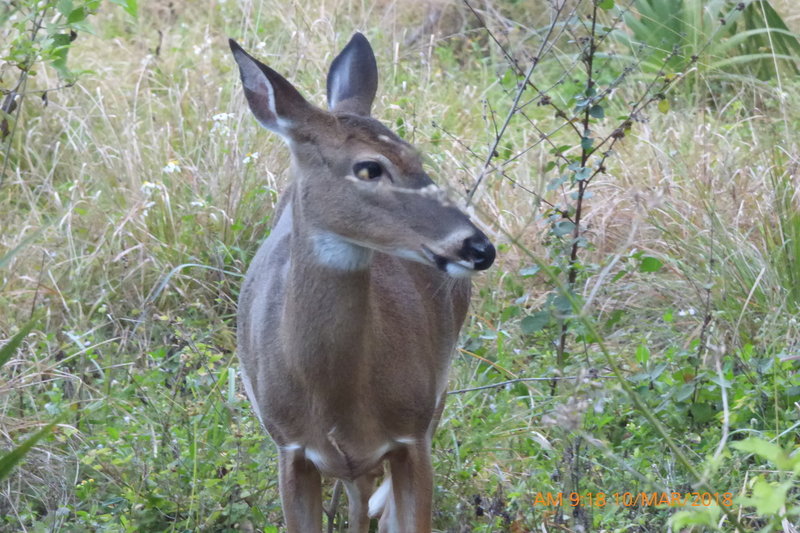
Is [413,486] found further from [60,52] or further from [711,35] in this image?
[711,35]

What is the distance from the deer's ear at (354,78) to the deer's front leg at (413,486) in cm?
121

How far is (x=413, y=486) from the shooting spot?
424cm

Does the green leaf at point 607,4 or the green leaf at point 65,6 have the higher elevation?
the green leaf at point 607,4

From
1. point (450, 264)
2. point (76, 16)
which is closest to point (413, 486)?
point (450, 264)

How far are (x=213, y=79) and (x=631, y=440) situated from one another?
14.8 feet

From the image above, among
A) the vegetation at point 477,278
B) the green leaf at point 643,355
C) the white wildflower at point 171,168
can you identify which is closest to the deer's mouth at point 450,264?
the vegetation at point 477,278

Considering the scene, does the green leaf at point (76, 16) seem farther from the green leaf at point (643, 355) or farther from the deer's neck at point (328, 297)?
the green leaf at point (643, 355)

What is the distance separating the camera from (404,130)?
7.17 metres

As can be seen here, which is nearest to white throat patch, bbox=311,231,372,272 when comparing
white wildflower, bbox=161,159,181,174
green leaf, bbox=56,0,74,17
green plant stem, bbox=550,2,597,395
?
green leaf, bbox=56,0,74,17

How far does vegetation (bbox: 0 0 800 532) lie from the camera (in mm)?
4559

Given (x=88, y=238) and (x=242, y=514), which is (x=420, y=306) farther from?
(x=88, y=238)

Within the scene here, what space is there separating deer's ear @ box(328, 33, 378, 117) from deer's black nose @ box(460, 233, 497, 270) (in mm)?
1159

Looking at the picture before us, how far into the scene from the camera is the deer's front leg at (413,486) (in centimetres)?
421

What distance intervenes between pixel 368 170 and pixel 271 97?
0.39m
